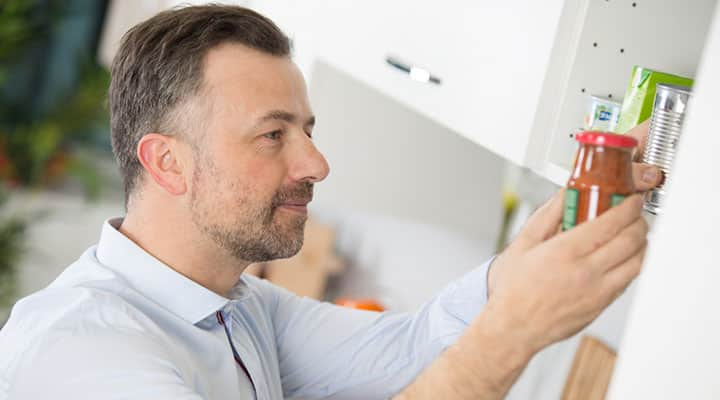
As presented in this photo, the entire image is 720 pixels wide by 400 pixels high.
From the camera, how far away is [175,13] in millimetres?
1264

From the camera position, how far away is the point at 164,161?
1.22 m

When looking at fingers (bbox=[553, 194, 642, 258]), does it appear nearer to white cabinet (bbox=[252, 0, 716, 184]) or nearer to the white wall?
white cabinet (bbox=[252, 0, 716, 184])

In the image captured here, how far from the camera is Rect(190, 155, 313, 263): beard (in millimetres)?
1162

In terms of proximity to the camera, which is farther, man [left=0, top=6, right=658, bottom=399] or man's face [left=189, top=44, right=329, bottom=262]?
man's face [left=189, top=44, right=329, bottom=262]

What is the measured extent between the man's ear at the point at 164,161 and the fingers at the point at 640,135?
2.01 ft

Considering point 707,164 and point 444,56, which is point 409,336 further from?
point 707,164

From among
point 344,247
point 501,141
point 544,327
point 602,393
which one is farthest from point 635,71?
point 344,247

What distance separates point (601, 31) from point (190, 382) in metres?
0.62

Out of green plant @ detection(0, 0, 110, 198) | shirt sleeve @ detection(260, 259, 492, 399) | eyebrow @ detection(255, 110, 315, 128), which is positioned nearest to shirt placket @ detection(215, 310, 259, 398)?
shirt sleeve @ detection(260, 259, 492, 399)

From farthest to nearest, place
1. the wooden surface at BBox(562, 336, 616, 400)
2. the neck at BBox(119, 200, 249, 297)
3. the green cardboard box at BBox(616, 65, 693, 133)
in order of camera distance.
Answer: the wooden surface at BBox(562, 336, 616, 400)
the neck at BBox(119, 200, 249, 297)
the green cardboard box at BBox(616, 65, 693, 133)

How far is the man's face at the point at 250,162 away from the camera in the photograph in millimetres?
1161

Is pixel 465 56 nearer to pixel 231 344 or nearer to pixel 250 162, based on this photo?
pixel 250 162

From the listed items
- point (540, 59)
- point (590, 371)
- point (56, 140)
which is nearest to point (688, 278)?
point (540, 59)

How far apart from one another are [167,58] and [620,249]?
759 millimetres
